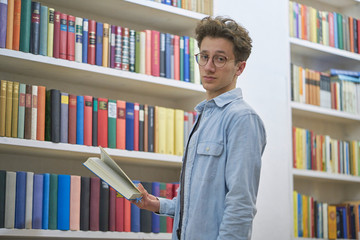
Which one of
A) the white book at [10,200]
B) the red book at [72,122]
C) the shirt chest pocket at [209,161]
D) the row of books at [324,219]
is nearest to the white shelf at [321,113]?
the row of books at [324,219]

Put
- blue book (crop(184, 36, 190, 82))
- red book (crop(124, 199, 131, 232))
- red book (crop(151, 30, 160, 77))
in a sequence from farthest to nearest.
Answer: blue book (crop(184, 36, 190, 82)), red book (crop(151, 30, 160, 77)), red book (crop(124, 199, 131, 232))

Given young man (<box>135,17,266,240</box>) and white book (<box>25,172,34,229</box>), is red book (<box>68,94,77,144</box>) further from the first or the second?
young man (<box>135,17,266,240</box>)

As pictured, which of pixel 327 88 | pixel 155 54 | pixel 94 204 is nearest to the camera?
pixel 94 204

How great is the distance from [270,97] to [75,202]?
1290 millimetres

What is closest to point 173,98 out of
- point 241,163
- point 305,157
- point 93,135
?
point 93,135

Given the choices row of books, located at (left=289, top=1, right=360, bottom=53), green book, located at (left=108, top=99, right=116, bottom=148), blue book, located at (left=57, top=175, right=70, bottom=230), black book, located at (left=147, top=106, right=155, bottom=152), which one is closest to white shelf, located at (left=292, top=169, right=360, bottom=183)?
row of books, located at (left=289, top=1, right=360, bottom=53)

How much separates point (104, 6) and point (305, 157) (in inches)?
59.4

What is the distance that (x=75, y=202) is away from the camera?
2414 millimetres

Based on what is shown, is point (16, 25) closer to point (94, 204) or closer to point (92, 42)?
point (92, 42)

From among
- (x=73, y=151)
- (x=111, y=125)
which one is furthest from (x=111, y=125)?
(x=73, y=151)

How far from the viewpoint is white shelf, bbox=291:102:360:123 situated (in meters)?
3.33

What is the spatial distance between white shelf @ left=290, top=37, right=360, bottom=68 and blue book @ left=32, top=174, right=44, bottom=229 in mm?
1777

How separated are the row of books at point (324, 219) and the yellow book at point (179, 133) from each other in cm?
85

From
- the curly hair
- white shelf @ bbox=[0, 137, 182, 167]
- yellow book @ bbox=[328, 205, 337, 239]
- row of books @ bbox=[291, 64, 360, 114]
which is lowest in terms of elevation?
yellow book @ bbox=[328, 205, 337, 239]
